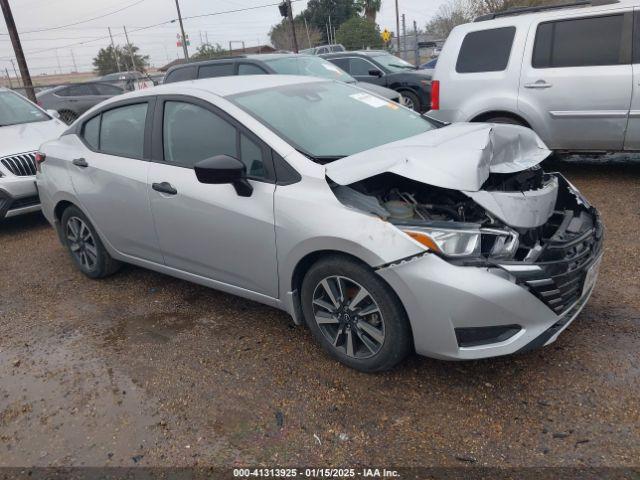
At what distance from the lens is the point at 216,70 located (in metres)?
9.01

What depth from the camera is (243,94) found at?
3562 millimetres

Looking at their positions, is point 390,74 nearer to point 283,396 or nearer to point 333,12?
point 283,396

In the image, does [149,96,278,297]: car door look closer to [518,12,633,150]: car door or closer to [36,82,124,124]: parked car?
[518,12,633,150]: car door

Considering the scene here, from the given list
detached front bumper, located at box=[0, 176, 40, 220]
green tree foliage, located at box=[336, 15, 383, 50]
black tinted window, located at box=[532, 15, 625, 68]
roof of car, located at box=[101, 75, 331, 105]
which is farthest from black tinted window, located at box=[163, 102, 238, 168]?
green tree foliage, located at box=[336, 15, 383, 50]

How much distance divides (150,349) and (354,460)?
170 centimetres

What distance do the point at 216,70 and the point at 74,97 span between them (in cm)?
831

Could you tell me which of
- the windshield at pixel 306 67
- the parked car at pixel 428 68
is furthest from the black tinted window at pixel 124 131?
the parked car at pixel 428 68

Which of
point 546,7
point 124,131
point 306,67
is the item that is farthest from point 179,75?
point 546,7

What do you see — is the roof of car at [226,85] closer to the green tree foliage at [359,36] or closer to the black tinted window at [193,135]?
the black tinted window at [193,135]

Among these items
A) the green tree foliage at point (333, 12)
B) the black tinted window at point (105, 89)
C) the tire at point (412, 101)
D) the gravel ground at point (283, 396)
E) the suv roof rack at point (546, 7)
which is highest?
the green tree foliage at point (333, 12)

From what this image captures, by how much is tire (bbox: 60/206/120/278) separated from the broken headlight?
2973 millimetres

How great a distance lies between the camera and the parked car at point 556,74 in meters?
5.60

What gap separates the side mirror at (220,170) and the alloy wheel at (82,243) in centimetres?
198

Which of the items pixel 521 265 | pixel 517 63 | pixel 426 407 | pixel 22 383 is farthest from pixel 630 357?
pixel 517 63
